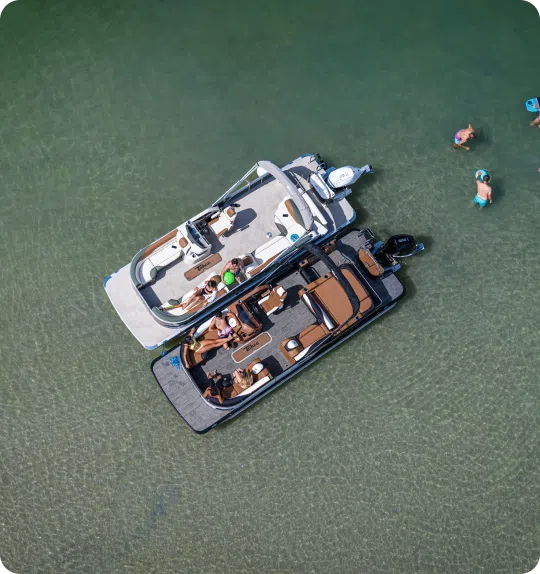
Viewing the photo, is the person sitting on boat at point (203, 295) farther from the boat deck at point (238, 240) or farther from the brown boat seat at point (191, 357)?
the brown boat seat at point (191, 357)

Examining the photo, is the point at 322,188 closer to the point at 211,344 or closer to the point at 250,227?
the point at 250,227

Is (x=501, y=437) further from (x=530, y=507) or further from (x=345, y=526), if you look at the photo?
(x=345, y=526)

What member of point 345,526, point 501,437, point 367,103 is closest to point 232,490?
point 345,526

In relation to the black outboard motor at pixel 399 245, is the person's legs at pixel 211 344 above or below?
above

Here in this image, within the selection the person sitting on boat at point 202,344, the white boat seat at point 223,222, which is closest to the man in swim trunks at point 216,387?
the person sitting on boat at point 202,344

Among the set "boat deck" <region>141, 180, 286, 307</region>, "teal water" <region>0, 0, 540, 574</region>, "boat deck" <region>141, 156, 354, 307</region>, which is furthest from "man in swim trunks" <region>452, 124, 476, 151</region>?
"boat deck" <region>141, 180, 286, 307</region>

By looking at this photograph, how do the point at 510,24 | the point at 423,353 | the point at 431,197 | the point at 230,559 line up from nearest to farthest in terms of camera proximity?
the point at 230,559, the point at 423,353, the point at 431,197, the point at 510,24

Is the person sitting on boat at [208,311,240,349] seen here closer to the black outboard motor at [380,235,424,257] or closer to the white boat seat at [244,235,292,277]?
the white boat seat at [244,235,292,277]
